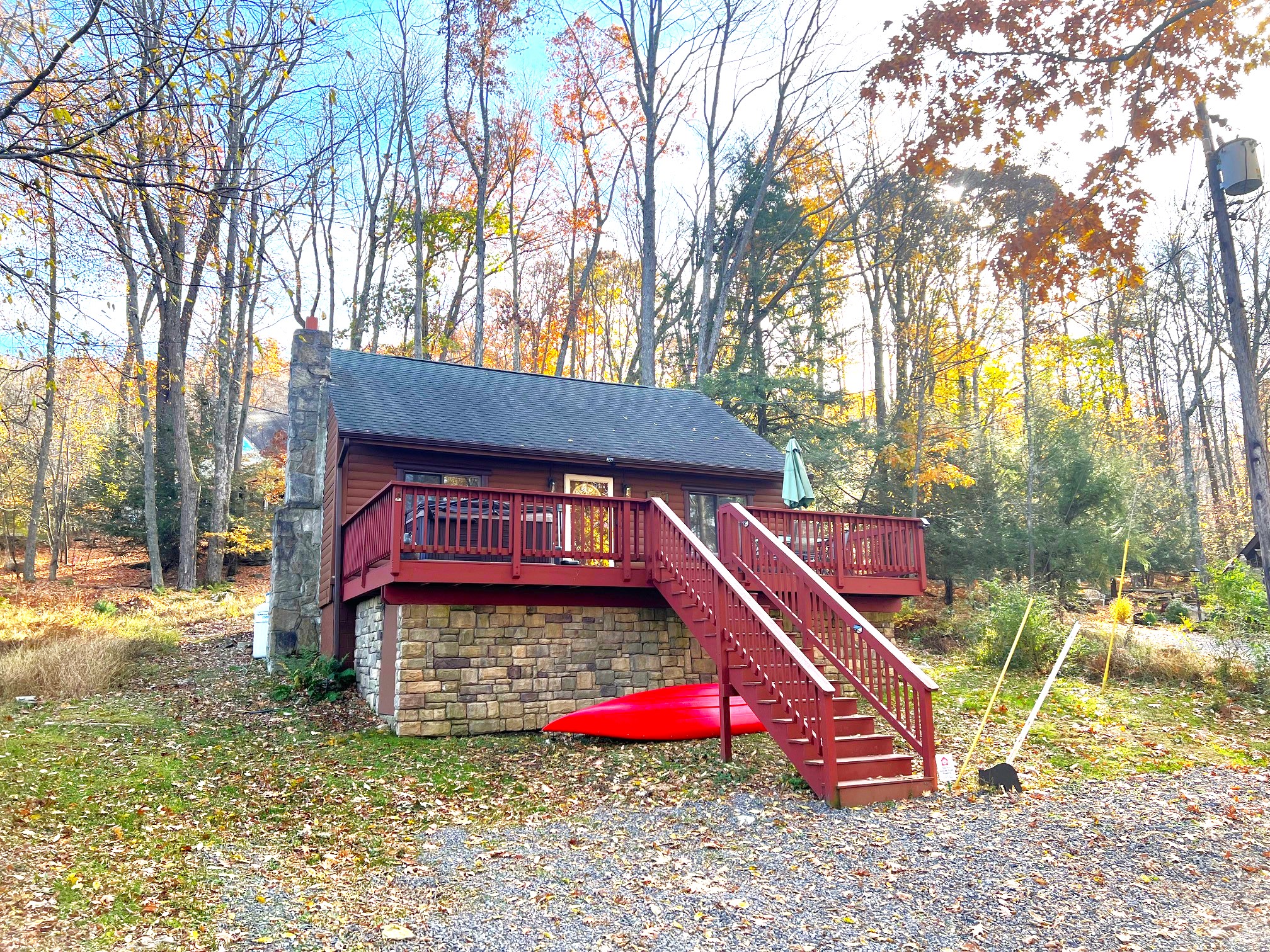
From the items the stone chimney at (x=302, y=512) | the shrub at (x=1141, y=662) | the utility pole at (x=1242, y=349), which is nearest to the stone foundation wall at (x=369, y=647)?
the stone chimney at (x=302, y=512)

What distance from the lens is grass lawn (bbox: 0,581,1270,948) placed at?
570cm

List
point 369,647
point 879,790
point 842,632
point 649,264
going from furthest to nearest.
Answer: point 649,264 < point 369,647 < point 842,632 < point 879,790

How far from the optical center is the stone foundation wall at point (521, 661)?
Answer: 10367 mm

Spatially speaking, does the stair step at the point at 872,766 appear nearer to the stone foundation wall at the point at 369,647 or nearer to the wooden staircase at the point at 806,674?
the wooden staircase at the point at 806,674

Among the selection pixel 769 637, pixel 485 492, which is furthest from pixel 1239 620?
pixel 485 492

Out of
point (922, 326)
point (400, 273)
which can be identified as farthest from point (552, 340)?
point (922, 326)

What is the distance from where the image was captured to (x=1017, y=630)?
601 inches

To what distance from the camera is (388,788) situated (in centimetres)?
841

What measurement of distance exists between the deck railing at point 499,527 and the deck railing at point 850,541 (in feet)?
7.07

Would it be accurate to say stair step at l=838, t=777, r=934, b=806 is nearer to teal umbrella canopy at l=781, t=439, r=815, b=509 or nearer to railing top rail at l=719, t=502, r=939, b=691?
railing top rail at l=719, t=502, r=939, b=691

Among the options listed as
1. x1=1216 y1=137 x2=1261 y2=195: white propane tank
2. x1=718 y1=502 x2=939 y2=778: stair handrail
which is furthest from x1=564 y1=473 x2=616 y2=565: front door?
x1=1216 y1=137 x2=1261 y2=195: white propane tank

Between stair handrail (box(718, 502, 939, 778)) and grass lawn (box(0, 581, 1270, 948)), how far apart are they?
118 centimetres

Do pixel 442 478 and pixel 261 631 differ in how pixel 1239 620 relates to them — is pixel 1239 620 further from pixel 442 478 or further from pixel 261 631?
pixel 261 631

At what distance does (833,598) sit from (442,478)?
23.2 feet
